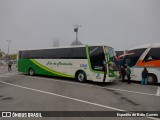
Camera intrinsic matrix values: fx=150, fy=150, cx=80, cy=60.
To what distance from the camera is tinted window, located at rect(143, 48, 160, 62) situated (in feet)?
39.0

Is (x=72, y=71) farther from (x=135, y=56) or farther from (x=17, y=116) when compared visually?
(x=17, y=116)

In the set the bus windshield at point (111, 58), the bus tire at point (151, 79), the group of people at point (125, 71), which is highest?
the bus windshield at point (111, 58)

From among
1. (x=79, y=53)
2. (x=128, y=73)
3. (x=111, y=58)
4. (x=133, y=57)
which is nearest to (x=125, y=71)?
(x=128, y=73)

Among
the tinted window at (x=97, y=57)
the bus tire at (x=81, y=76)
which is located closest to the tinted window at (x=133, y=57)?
the tinted window at (x=97, y=57)

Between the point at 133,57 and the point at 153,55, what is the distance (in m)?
1.66

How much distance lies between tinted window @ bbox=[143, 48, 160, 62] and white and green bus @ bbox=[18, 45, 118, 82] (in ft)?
8.79

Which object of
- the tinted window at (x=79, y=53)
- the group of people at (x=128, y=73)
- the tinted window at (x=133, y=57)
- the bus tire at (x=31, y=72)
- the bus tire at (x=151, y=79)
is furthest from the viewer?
the bus tire at (x=31, y=72)

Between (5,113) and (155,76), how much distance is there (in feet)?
35.9

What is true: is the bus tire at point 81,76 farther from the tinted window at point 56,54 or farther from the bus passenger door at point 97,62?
the tinted window at point 56,54

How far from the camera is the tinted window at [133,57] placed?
12836 millimetres

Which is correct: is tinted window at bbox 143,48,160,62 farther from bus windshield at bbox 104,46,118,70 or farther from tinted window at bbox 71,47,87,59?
tinted window at bbox 71,47,87,59

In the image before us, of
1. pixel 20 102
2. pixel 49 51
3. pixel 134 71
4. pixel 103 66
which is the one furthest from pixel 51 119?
pixel 49 51

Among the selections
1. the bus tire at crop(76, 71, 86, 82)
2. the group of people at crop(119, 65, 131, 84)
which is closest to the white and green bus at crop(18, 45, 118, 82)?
the bus tire at crop(76, 71, 86, 82)

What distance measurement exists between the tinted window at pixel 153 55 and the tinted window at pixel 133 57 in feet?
1.95
